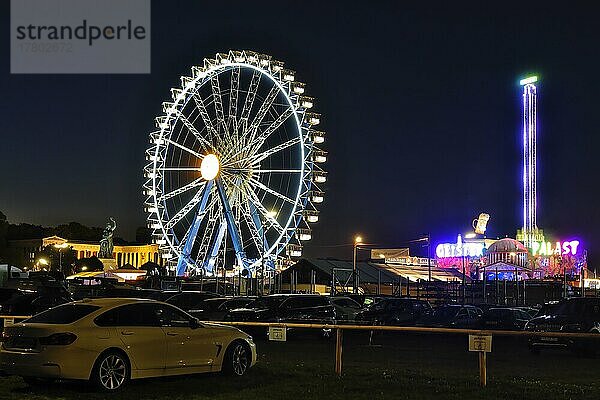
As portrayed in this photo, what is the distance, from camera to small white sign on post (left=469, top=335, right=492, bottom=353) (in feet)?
47.1

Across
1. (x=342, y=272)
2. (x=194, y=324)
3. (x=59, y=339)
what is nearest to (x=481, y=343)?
(x=194, y=324)

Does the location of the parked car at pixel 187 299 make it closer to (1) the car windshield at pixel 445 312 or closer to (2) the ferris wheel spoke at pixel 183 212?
(1) the car windshield at pixel 445 312

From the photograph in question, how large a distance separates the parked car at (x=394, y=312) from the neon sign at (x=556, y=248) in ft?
204

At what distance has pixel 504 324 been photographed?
30844mm

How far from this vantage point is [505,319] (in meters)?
31.1

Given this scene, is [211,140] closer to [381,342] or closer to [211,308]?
[211,308]

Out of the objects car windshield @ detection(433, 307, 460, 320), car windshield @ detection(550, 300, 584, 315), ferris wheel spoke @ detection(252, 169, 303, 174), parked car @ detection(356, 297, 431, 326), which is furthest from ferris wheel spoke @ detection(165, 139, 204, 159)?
car windshield @ detection(550, 300, 584, 315)

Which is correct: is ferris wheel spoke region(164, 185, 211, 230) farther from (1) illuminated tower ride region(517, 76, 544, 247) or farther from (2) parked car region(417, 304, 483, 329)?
(1) illuminated tower ride region(517, 76, 544, 247)

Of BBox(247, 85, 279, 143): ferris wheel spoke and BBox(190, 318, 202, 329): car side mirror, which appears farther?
BBox(247, 85, 279, 143): ferris wheel spoke

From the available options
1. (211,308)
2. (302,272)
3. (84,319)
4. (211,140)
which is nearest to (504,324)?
(211,308)

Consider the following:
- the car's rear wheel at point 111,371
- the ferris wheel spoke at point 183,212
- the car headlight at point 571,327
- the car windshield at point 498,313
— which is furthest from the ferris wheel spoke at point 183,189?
the car's rear wheel at point 111,371

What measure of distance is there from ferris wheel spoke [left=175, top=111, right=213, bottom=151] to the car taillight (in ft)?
117

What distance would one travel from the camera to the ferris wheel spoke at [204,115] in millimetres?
49094

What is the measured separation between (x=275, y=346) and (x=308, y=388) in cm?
967
